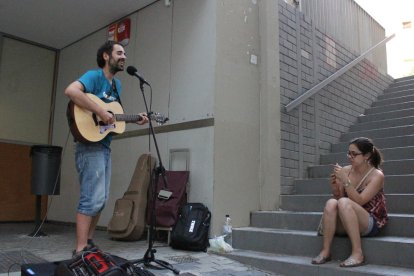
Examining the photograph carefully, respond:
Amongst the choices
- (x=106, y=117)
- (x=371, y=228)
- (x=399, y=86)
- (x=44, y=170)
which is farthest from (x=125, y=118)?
(x=399, y=86)

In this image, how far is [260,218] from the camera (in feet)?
14.4

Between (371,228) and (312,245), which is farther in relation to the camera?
(312,245)

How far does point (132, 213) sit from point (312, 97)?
9.67ft

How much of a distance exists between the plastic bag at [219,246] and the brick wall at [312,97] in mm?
1224

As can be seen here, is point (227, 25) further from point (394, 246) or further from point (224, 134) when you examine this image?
point (394, 246)

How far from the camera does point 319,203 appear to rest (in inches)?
168

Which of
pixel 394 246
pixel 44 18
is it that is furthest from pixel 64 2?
pixel 394 246

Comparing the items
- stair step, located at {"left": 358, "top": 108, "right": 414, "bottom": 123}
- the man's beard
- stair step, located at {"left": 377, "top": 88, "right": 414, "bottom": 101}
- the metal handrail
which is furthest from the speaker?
stair step, located at {"left": 377, "top": 88, "right": 414, "bottom": 101}

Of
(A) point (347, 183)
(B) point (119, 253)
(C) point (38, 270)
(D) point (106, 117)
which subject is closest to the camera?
(C) point (38, 270)

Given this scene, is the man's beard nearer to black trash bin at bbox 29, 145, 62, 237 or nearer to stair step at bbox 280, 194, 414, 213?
black trash bin at bbox 29, 145, 62, 237

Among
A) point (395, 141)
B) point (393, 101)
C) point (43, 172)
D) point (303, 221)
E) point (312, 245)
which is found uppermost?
point (393, 101)

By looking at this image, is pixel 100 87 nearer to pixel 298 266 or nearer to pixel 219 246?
pixel 219 246

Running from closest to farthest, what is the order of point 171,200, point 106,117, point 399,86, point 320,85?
1. point 106,117
2. point 171,200
3. point 320,85
4. point 399,86

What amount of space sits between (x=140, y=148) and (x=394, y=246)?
3119 mm
